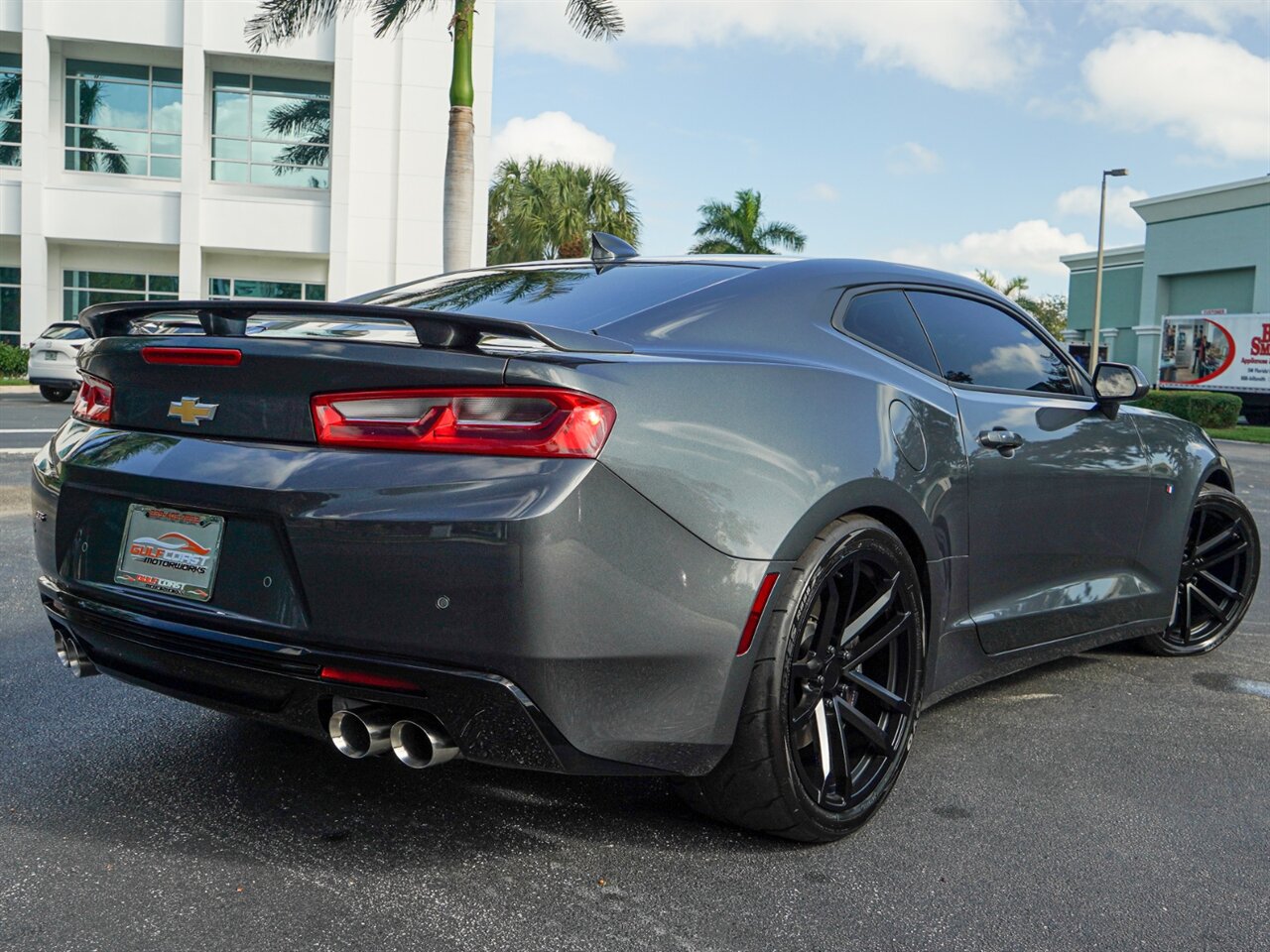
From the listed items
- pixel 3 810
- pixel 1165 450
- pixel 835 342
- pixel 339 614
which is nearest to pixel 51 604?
pixel 3 810

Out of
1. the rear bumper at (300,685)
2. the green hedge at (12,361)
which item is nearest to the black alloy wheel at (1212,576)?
the rear bumper at (300,685)

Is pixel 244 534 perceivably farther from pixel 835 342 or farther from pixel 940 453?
pixel 940 453

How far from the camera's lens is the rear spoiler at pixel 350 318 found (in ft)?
8.20

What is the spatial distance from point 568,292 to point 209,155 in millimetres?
30881

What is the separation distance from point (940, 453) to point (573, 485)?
135 cm

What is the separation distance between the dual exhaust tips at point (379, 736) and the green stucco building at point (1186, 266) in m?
40.9

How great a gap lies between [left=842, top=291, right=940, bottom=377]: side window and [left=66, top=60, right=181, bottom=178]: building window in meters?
31.0

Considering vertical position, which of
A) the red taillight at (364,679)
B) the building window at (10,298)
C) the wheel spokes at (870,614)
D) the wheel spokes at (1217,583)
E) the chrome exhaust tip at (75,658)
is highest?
the building window at (10,298)

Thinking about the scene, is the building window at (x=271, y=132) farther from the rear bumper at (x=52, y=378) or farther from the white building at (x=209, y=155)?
the rear bumper at (x=52, y=378)

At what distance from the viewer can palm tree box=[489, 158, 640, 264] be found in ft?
127

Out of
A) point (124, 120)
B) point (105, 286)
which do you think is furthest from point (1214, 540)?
point (105, 286)

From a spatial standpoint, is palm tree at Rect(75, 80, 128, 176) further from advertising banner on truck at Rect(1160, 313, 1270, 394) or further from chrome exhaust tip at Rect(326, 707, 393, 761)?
chrome exhaust tip at Rect(326, 707, 393, 761)

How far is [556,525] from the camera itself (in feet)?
7.79

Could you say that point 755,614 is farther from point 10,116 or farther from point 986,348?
point 10,116
